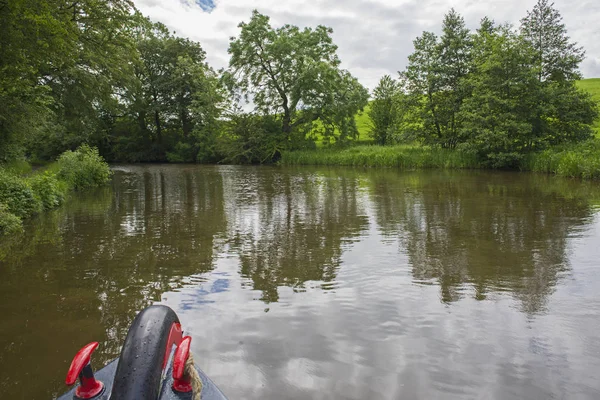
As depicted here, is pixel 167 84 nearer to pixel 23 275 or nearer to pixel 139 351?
pixel 23 275

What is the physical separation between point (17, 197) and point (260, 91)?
2881 centimetres

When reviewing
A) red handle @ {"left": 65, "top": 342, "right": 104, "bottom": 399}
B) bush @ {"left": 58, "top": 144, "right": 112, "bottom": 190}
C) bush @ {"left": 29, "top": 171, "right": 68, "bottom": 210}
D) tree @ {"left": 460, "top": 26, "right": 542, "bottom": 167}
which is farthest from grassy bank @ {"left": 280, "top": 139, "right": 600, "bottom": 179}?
red handle @ {"left": 65, "top": 342, "right": 104, "bottom": 399}

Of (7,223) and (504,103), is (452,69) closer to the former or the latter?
(504,103)

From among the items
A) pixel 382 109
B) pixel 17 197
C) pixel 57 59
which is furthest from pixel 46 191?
pixel 382 109

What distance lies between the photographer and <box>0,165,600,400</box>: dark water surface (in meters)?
3.24

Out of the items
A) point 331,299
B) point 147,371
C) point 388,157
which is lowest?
point 331,299

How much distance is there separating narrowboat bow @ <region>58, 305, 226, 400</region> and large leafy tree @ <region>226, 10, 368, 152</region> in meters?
33.6

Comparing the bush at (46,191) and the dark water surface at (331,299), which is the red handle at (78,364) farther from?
the bush at (46,191)

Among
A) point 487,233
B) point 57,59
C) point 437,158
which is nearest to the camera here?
point 487,233

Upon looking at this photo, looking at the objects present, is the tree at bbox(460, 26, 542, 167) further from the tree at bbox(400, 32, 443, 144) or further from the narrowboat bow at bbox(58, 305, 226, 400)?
the narrowboat bow at bbox(58, 305, 226, 400)

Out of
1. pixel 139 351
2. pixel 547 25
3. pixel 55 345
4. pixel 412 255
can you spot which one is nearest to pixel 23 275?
pixel 55 345

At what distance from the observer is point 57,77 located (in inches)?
762

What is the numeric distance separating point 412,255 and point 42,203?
Answer: 10.1m

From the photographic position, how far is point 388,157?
28.6 metres
